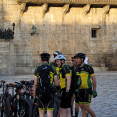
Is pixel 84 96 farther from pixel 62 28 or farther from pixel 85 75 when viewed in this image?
pixel 62 28

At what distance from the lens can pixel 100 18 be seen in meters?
29.7

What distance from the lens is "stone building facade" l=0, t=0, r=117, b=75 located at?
27891 millimetres

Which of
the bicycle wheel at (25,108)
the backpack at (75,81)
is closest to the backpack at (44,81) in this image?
the backpack at (75,81)

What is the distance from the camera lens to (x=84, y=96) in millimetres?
7168

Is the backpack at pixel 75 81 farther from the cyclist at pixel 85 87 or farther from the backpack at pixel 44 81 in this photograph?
the backpack at pixel 44 81

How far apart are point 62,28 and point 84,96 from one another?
21.9 metres

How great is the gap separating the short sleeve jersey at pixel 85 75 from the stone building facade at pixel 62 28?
806 inches

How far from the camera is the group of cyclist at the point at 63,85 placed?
633cm

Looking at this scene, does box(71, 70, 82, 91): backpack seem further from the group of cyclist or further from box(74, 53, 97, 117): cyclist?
box(74, 53, 97, 117): cyclist

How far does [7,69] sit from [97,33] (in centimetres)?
873

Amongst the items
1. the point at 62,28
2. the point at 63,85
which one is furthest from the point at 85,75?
the point at 62,28

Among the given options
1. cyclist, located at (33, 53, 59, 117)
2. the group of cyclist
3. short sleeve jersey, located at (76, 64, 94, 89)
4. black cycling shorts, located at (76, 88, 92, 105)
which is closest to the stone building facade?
the group of cyclist

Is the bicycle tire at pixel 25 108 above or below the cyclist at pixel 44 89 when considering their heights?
below

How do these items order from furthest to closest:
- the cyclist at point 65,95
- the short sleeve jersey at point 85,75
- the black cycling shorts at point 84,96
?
the short sleeve jersey at point 85,75 → the black cycling shorts at point 84,96 → the cyclist at point 65,95
